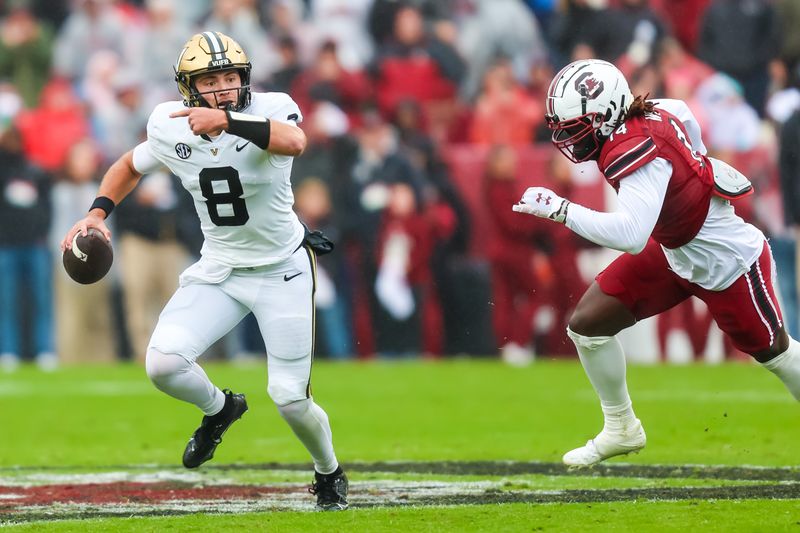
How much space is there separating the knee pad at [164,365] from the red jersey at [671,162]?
1.90 metres

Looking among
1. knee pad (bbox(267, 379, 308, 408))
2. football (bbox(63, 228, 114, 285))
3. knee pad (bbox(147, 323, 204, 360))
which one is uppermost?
football (bbox(63, 228, 114, 285))

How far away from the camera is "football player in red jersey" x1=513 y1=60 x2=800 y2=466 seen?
594 centimetres

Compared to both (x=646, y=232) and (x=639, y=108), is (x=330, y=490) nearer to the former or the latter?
(x=646, y=232)

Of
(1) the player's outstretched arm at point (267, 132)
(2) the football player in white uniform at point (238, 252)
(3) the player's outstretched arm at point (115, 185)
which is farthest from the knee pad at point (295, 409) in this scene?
(3) the player's outstretched arm at point (115, 185)

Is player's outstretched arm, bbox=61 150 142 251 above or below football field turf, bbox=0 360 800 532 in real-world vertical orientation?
above

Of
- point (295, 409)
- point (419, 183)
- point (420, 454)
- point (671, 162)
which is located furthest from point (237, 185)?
point (419, 183)

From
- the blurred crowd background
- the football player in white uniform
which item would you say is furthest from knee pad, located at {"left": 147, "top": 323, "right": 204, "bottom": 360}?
the blurred crowd background

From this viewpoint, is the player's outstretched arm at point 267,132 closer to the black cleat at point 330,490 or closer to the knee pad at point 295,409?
the knee pad at point 295,409

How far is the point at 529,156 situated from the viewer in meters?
13.1

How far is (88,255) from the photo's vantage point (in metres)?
6.34

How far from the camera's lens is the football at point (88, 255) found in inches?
249

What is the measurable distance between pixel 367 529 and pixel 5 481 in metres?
2.34

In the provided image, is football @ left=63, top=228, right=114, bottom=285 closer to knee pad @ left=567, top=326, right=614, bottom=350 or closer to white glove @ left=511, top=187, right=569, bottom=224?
white glove @ left=511, top=187, right=569, bottom=224

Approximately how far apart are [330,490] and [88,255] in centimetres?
143
